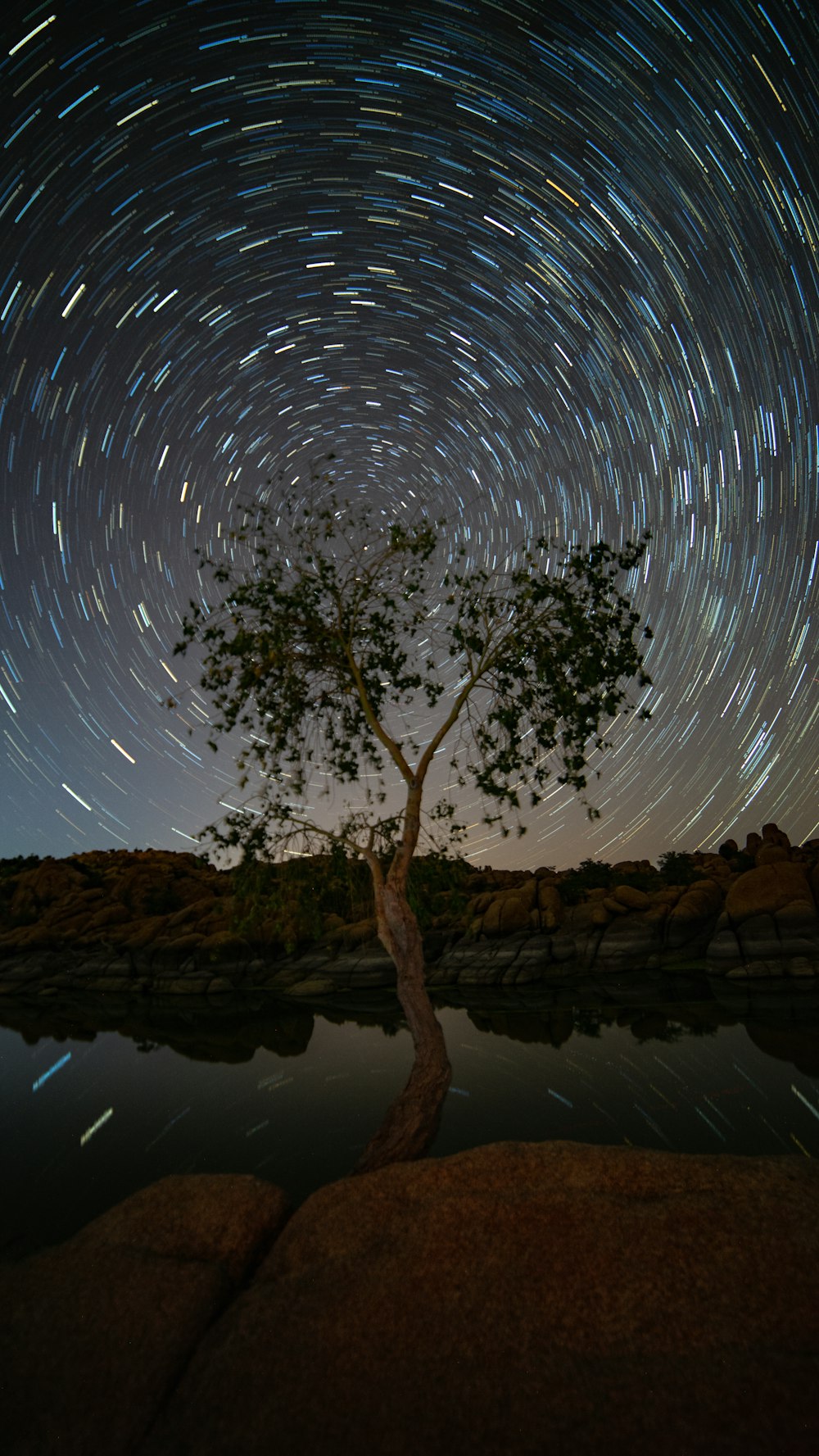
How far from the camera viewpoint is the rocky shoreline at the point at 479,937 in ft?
101

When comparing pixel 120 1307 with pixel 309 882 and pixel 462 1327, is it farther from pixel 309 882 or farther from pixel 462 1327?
pixel 309 882

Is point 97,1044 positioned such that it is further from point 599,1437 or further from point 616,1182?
point 599,1437

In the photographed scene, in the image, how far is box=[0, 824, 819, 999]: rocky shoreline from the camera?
3081 centimetres

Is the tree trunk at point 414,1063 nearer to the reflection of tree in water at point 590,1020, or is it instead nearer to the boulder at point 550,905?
the reflection of tree in water at point 590,1020

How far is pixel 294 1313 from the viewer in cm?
509

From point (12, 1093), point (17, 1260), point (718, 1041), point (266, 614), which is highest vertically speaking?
point (266, 614)

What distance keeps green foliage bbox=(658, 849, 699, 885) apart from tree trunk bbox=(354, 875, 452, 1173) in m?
37.0

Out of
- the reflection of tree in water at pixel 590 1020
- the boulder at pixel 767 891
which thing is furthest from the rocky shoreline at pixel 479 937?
the reflection of tree in water at pixel 590 1020

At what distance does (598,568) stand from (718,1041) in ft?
45.7

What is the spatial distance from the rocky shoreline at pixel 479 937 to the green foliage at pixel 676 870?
0.18 m

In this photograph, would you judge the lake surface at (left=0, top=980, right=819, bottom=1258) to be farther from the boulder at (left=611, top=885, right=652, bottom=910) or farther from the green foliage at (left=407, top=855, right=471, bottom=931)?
the boulder at (left=611, top=885, right=652, bottom=910)

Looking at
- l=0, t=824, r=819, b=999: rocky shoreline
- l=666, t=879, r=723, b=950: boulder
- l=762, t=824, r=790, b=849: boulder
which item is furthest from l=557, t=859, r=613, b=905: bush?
l=762, t=824, r=790, b=849: boulder

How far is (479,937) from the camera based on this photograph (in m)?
38.5

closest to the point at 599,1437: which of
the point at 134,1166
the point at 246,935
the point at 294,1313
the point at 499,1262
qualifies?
the point at 499,1262
